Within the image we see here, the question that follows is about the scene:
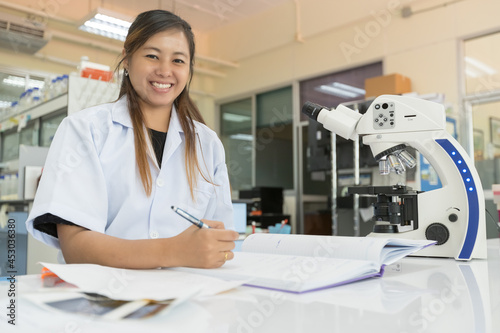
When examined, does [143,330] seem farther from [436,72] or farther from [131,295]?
[436,72]

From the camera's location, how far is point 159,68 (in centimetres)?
103

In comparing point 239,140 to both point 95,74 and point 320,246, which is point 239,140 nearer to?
point 95,74

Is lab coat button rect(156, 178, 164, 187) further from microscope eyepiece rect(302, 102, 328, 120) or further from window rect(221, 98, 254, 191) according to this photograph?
window rect(221, 98, 254, 191)

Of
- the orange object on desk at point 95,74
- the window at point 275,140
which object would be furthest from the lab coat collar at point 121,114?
the window at point 275,140

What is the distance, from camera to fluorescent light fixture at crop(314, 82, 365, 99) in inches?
194

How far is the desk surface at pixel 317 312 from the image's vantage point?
0.39m

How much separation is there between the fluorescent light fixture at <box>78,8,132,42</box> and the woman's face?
3.22 metres

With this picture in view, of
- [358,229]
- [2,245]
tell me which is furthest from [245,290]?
[358,229]

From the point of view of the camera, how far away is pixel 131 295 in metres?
0.45

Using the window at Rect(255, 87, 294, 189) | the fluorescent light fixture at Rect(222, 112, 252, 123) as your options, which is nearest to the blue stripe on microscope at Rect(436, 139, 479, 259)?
the window at Rect(255, 87, 294, 189)

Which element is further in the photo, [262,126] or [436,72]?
[262,126]

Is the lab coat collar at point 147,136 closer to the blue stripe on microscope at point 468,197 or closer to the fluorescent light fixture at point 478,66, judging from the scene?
the blue stripe on microscope at point 468,197

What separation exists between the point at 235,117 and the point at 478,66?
3198mm

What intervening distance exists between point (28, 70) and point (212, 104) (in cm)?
243
